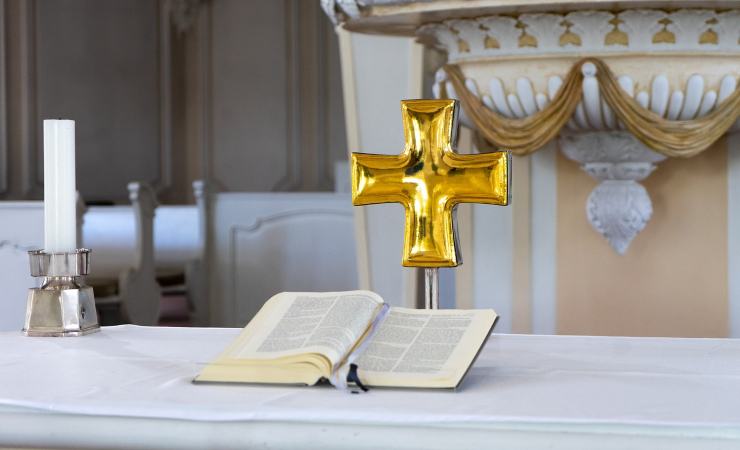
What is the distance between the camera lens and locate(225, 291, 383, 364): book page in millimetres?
1172

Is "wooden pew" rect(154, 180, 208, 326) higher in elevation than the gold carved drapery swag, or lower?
lower

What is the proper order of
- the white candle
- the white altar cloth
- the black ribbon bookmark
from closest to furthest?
the white altar cloth, the black ribbon bookmark, the white candle

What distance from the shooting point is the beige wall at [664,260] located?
96.0 inches

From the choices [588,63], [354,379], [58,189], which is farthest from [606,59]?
[354,379]

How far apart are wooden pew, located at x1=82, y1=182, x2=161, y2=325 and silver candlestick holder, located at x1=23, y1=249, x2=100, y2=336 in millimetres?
3188

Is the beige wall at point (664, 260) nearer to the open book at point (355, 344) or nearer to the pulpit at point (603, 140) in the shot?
the pulpit at point (603, 140)

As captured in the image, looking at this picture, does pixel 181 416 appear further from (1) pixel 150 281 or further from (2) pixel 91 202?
(2) pixel 91 202

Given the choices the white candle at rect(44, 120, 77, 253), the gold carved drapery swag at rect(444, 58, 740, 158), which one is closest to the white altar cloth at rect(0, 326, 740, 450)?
the white candle at rect(44, 120, 77, 253)

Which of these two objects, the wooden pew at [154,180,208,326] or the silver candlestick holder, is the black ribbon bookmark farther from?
the wooden pew at [154,180,208,326]

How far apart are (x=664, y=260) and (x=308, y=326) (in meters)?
1.42

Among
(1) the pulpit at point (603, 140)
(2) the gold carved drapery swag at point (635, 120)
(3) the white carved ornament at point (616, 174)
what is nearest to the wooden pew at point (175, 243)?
(1) the pulpit at point (603, 140)

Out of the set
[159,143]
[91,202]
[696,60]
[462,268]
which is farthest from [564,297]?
[159,143]

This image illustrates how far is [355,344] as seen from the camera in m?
1.19

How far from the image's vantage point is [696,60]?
205cm
